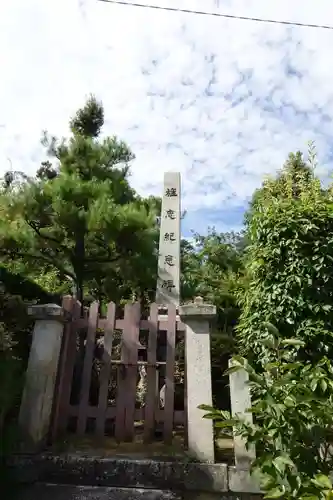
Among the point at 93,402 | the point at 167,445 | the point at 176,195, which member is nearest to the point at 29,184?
the point at 176,195

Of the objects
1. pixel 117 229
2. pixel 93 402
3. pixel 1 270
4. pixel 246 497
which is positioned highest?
pixel 117 229

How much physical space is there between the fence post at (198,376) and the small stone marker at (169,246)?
221cm

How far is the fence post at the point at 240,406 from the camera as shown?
3.00 metres

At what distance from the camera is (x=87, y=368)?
368 centimetres

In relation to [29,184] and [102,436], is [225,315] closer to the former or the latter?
[102,436]

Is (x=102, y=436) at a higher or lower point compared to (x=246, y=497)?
higher

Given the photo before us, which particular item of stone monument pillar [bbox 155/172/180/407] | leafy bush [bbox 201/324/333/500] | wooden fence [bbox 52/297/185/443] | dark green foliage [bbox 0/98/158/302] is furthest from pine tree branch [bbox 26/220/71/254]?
leafy bush [bbox 201/324/333/500]

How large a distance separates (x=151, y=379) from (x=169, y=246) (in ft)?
9.80

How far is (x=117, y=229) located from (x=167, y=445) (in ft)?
10.8

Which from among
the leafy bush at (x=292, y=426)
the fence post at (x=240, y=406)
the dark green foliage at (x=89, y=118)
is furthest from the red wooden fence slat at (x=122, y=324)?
the dark green foliage at (x=89, y=118)

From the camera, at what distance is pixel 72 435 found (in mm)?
3531

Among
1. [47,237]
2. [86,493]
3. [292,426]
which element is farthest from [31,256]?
[292,426]

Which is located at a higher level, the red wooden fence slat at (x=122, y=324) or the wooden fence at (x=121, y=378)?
the red wooden fence slat at (x=122, y=324)

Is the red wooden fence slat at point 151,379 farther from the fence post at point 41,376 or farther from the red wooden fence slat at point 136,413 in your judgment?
the fence post at point 41,376
